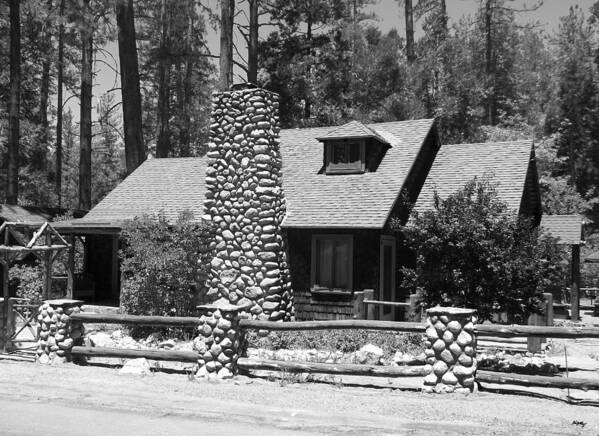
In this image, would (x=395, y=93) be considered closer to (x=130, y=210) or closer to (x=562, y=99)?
(x=130, y=210)

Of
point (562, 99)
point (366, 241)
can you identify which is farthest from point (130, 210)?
point (562, 99)

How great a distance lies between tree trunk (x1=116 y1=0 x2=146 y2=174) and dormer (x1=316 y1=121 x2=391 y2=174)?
11.5 m

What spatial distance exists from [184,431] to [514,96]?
123ft

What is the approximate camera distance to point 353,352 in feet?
44.5

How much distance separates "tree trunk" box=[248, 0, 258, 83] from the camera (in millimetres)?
30344

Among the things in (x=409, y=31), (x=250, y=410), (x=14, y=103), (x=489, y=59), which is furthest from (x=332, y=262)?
(x=489, y=59)

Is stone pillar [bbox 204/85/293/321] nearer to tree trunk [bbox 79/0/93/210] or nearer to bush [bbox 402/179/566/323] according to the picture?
bush [bbox 402/179/566/323]

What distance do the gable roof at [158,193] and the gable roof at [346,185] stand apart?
3170 mm

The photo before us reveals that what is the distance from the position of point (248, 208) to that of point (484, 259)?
5.91 metres

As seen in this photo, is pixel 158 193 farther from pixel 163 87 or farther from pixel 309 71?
pixel 163 87

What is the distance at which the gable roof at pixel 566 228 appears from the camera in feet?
71.6

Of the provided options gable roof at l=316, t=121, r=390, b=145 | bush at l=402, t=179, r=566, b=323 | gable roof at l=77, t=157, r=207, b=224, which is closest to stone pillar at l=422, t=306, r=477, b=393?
bush at l=402, t=179, r=566, b=323

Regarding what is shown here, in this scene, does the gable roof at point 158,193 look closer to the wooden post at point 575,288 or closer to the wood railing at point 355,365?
the wood railing at point 355,365

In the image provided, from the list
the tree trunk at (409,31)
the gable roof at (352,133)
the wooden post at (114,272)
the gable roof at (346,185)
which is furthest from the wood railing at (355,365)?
the tree trunk at (409,31)
